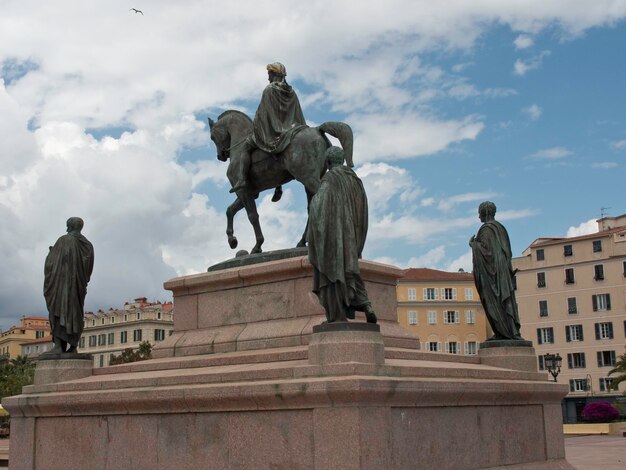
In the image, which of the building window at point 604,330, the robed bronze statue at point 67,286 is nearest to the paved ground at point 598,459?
the robed bronze statue at point 67,286

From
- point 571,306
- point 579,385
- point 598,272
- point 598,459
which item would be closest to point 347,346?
point 598,459

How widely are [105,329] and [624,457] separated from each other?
84532mm

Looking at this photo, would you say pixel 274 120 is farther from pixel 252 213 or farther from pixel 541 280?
pixel 541 280

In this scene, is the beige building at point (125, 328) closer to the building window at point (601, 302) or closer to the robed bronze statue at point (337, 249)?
the building window at point (601, 302)

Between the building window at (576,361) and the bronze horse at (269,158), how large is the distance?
58.6 meters

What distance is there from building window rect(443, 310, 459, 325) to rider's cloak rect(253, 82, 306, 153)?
2619 inches

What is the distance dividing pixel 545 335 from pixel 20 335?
282 ft

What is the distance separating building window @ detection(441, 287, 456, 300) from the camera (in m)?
79.9

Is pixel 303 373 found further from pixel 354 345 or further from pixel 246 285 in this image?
pixel 246 285

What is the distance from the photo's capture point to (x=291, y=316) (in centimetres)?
1277

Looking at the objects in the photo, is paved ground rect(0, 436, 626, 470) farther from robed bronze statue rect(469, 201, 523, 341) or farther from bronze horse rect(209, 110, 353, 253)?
bronze horse rect(209, 110, 353, 253)

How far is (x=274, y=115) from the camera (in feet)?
47.4

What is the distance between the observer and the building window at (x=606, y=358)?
66.6m

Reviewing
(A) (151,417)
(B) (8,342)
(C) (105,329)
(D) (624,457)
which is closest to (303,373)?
(A) (151,417)
